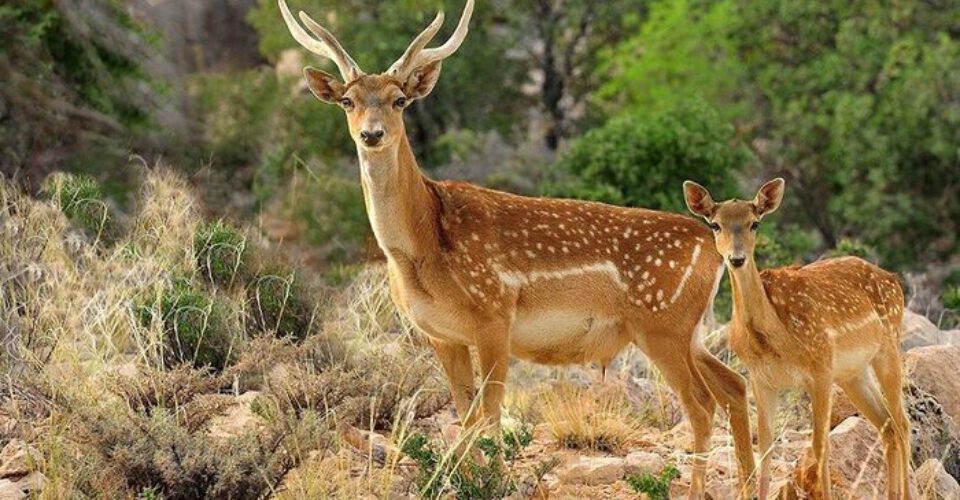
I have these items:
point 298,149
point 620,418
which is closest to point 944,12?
point 298,149

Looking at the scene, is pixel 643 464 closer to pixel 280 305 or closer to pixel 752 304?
pixel 752 304

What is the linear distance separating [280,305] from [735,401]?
390 cm

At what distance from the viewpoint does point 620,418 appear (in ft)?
35.0

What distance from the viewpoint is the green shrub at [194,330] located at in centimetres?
1082

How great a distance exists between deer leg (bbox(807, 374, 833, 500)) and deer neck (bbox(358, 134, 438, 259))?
2168 millimetres

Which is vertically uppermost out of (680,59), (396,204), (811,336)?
(396,204)

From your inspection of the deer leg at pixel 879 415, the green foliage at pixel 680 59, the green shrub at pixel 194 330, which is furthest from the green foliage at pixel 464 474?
the green foliage at pixel 680 59

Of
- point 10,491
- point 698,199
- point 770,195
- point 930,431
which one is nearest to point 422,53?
point 698,199

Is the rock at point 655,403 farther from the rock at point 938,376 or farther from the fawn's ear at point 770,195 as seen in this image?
the fawn's ear at point 770,195

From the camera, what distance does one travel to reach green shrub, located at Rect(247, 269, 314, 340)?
12.0 meters

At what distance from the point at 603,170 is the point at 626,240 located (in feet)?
45.5

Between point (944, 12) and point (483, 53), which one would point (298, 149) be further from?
point (944, 12)

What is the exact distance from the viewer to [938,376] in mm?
11289

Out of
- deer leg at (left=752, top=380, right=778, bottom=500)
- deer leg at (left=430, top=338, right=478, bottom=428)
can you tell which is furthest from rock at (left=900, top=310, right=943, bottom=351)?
deer leg at (left=430, top=338, right=478, bottom=428)
